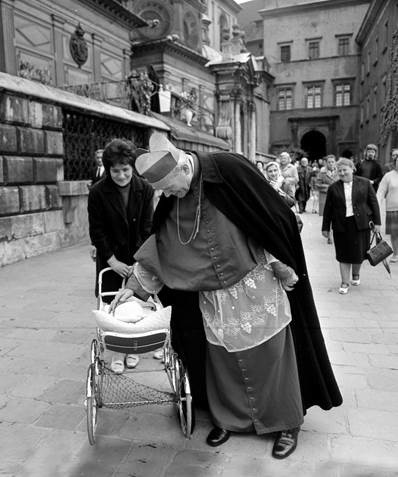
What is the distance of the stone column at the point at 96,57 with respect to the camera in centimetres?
1792

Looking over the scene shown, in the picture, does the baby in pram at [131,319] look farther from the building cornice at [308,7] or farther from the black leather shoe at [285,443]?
the building cornice at [308,7]

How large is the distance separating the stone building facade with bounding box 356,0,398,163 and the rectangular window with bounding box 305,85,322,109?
3.55 m

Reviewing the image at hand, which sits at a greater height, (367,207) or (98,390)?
(367,207)

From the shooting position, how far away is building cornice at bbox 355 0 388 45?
101ft

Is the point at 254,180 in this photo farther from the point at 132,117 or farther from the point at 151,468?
the point at 132,117

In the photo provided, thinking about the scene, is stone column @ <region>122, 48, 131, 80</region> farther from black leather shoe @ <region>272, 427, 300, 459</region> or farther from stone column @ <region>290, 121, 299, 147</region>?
stone column @ <region>290, 121, 299, 147</region>

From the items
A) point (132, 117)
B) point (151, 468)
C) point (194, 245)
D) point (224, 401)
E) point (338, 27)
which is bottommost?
point (151, 468)

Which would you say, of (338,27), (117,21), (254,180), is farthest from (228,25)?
(254,180)

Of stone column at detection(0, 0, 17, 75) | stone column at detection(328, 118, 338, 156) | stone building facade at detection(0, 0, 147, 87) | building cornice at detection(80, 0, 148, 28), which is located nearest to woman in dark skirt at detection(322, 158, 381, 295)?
stone building facade at detection(0, 0, 147, 87)

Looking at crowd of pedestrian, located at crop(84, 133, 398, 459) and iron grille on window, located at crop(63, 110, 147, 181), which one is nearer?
crowd of pedestrian, located at crop(84, 133, 398, 459)

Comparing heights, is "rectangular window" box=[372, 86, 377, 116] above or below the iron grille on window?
above

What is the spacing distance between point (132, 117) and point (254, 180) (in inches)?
384

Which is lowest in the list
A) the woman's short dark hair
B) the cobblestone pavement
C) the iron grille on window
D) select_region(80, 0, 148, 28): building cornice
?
the cobblestone pavement

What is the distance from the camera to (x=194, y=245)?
2.82 meters
